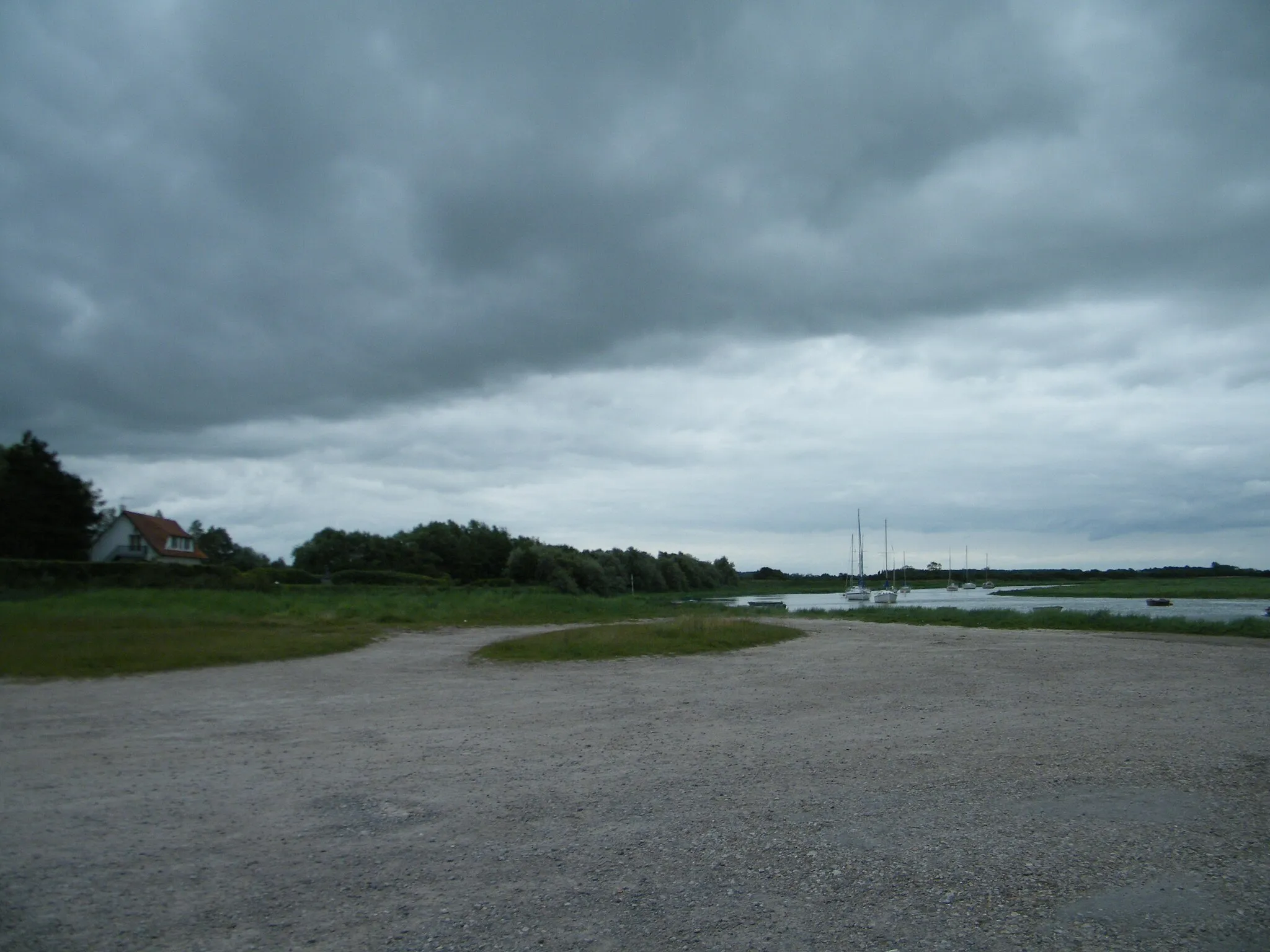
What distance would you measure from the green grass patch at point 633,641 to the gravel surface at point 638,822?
7495mm

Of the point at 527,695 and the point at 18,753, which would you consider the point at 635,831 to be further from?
the point at 527,695

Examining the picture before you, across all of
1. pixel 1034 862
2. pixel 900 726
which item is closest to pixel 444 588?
pixel 900 726

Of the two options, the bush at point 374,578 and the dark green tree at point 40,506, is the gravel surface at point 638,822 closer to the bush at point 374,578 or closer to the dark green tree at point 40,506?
the dark green tree at point 40,506

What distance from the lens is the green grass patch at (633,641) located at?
2222 centimetres

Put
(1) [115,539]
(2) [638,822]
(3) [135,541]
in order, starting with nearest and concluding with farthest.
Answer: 1. (2) [638,822]
2. (3) [135,541]
3. (1) [115,539]

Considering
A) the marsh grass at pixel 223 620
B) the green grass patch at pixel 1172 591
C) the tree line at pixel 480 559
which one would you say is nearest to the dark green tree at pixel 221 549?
the tree line at pixel 480 559

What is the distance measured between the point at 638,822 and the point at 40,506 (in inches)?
2730

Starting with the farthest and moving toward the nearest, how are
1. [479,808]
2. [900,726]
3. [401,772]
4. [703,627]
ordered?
[703,627] < [900,726] < [401,772] < [479,808]

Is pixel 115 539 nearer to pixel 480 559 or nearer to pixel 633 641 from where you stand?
pixel 480 559

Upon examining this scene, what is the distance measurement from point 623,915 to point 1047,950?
7.45 ft

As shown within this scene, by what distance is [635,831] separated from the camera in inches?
273

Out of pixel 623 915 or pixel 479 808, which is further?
pixel 479 808

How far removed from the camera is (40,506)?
63.0 metres

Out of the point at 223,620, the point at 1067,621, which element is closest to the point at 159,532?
the point at 223,620
